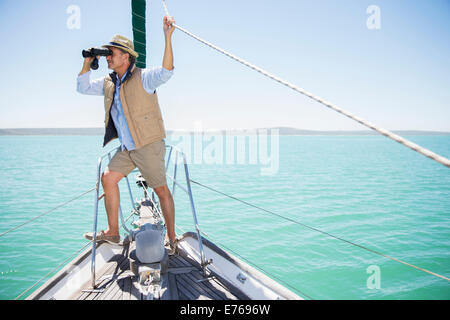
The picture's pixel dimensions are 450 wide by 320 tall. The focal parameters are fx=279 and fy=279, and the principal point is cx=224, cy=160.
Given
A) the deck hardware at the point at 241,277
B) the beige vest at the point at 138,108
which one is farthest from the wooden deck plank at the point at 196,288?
the beige vest at the point at 138,108

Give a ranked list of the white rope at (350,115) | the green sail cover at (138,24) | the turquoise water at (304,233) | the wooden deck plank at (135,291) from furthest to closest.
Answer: the turquoise water at (304,233)
the green sail cover at (138,24)
the wooden deck plank at (135,291)
the white rope at (350,115)

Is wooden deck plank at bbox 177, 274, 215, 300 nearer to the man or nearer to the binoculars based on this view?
the man

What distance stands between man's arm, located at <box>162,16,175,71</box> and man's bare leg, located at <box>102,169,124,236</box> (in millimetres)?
1069

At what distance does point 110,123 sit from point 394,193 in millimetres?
17009

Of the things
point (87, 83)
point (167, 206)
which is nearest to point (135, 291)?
point (167, 206)

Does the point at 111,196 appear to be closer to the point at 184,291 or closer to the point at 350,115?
the point at 184,291

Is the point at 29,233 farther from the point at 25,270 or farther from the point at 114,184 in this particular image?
the point at 114,184

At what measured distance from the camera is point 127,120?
2492 millimetres

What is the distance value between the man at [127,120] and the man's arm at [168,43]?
0.16 m

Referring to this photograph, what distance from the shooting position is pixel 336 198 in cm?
1405

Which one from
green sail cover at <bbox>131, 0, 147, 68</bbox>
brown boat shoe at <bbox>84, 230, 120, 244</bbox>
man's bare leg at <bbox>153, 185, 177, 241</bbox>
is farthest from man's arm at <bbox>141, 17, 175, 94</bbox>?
green sail cover at <bbox>131, 0, 147, 68</bbox>

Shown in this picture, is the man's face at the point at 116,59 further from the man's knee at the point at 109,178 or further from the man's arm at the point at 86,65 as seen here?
the man's knee at the point at 109,178

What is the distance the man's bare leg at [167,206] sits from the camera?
2.64 m

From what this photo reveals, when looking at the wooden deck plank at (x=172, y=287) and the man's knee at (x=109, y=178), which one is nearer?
the wooden deck plank at (x=172, y=287)
